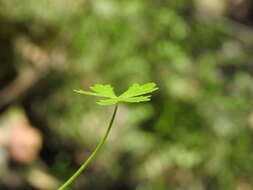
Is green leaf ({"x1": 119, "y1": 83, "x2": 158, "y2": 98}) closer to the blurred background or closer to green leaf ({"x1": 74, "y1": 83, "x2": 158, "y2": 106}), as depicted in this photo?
green leaf ({"x1": 74, "y1": 83, "x2": 158, "y2": 106})

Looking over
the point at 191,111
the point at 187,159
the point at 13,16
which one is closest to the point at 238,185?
the point at 187,159

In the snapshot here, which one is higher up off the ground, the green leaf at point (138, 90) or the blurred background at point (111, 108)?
the green leaf at point (138, 90)

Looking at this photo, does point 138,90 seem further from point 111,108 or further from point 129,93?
point 111,108

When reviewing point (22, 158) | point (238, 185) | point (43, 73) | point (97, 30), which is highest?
point (97, 30)

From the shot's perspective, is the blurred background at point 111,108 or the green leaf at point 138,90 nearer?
the green leaf at point 138,90

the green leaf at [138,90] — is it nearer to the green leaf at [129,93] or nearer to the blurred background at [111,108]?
the green leaf at [129,93]

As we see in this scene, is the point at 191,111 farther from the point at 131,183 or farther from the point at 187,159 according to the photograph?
the point at 131,183

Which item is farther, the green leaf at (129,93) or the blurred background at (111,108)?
the blurred background at (111,108)

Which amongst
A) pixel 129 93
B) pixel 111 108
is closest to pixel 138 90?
pixel 129 93

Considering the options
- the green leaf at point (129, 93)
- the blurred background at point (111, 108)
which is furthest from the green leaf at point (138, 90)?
the blurred background at point (111, 108)
